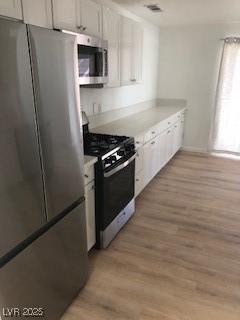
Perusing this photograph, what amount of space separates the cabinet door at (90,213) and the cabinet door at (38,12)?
124 centimetres

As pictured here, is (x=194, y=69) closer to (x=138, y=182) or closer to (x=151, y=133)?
(x=151, y=133)

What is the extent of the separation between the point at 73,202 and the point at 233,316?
1346 mm

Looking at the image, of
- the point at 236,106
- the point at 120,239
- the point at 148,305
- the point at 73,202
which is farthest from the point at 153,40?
the point at 148,305

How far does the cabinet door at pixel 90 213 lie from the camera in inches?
86.9

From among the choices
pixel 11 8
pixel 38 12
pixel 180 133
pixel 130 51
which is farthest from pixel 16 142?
pixel 180 133

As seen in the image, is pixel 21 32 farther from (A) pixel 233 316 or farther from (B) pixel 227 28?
(B) pixel 227 28

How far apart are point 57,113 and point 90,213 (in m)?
1.05

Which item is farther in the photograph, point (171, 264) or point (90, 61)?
point (90, 61)

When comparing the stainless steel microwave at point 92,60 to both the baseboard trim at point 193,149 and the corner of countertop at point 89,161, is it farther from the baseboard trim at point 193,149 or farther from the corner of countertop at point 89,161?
the baseboard trim at point 193,149

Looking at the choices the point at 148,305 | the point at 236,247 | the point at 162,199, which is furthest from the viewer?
the point at 162,199

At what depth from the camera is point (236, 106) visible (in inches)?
195

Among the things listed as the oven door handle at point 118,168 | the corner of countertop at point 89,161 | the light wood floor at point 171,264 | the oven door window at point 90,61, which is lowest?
the light wood floor at point 171,264

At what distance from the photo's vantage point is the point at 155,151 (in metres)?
3.79

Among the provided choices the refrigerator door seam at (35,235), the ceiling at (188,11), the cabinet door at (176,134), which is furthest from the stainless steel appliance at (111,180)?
the cabinet door at (176,134)
